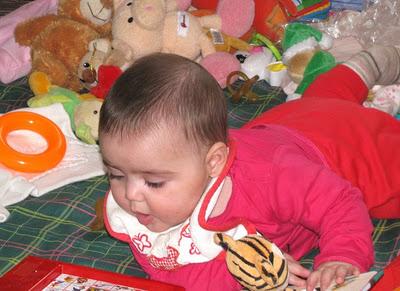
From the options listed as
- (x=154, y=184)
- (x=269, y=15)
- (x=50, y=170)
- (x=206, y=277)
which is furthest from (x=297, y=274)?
(x=269, y=15)

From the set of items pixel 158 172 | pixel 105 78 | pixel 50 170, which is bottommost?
pixel 50 170

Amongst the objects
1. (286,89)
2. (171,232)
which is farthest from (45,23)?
(171,232)

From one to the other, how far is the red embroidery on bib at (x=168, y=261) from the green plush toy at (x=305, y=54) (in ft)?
2.44

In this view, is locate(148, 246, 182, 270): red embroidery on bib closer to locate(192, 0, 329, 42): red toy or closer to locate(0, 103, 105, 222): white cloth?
locate(0, 103, 105, 222): white cloth

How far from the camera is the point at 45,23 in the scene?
75.5 inches

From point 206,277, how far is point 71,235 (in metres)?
0.33

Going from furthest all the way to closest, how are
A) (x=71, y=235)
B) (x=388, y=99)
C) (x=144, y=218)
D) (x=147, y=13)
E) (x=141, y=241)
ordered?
(x=147, y=13) → (x=388, y=99) → (x=71, y=235) → (x=141, y=241) → (x=144, y=218)

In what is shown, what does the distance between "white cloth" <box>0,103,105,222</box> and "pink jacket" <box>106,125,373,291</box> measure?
320mm

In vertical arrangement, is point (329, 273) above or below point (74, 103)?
above

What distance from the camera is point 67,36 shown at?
1.84m

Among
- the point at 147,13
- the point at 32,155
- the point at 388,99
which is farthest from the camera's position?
the point at 147,13

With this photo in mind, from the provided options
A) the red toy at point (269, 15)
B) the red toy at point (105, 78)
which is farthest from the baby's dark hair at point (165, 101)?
the red toy at point (269, 15)

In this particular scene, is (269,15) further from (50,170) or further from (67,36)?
(50,170)

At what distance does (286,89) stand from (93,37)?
0.53m
